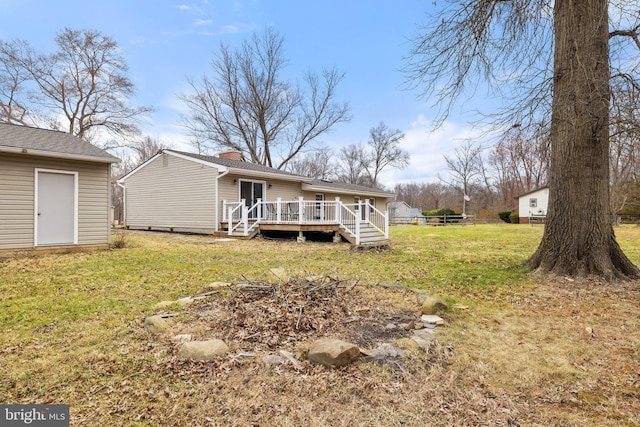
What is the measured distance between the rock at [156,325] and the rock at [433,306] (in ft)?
9.45

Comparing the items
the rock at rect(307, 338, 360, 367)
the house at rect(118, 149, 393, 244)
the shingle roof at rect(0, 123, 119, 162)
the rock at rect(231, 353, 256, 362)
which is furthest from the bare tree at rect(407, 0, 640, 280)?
the shingle roof at rect(0, 123, 119, 162)

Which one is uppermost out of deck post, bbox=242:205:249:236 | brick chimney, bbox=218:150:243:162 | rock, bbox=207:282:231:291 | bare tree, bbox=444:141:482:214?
bare tree, bbox=444:141:482:214

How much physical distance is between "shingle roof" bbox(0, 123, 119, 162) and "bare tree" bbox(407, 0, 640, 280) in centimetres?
837

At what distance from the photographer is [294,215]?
12.6 m

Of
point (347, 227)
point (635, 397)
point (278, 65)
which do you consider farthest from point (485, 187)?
point (635, 397)

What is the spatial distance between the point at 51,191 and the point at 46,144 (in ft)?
4.04

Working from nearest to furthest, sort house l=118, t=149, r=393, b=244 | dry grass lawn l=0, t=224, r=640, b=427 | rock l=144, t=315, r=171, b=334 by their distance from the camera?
dry grass lawn l=0, t=224, r=640, b=427
rock l=144, t=315, r=171, b=334
house l=118, t=149, r=393, b=244

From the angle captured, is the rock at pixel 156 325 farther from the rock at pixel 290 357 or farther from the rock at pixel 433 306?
the rock at pixel 433 306

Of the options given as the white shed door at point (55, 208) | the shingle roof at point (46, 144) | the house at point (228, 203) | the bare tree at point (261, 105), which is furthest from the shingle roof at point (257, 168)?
the bare tree at point (261, 105)

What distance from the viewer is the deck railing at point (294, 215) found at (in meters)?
11.3

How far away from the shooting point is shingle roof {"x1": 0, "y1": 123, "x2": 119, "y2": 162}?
25.6 ft

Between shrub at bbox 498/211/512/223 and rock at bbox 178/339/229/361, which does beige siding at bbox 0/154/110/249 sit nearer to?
rock at bbox 178/339/229/361

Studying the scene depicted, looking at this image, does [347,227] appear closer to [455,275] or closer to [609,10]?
[455,275]

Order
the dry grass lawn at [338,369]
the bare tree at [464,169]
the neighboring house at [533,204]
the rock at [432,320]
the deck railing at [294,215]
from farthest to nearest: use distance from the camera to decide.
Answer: the bare tree at [464,169] < the neighboring house at [533,204] < the deck railing at [294,215] < the rock at [432,320] < the dry grass lawn at [338,369]
